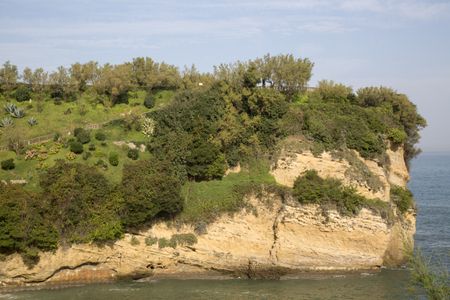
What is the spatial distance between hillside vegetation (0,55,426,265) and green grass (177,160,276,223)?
89 millimetres

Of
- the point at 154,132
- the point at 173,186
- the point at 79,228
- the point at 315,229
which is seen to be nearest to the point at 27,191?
the point at 79,228

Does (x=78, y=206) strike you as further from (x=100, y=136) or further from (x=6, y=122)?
(x=6, y=122)

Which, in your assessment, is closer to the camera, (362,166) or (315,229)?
(315,229)

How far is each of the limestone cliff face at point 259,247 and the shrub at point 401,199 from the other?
3.68 meters

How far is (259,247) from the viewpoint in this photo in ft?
126

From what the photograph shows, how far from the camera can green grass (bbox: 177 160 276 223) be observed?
38812 mm

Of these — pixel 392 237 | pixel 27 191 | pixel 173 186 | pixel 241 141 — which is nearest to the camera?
pixel 27 191

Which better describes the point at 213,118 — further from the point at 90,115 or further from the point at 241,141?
the point at 90,115

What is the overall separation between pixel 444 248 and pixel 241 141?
57.9 feet

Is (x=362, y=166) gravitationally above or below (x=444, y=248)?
above

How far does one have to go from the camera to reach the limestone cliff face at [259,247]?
3697cm

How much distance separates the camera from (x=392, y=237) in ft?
135

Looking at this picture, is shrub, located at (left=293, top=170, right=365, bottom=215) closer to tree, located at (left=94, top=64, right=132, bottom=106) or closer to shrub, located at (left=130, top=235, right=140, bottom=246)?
shrub, located at (left=130, top=235, right=140, bottom=246)

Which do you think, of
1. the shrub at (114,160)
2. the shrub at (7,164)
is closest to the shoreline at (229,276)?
the shrub at (114,160)
